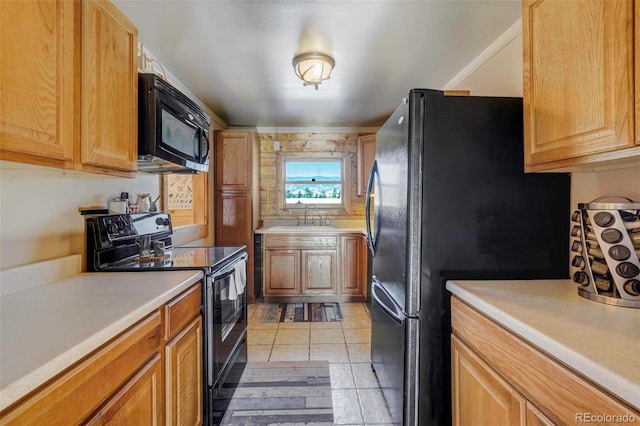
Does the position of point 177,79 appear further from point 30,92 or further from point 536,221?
point 536,221

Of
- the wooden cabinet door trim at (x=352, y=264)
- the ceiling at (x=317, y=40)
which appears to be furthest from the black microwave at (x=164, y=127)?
the wooden cabinet door trim at (x=352, y=264)

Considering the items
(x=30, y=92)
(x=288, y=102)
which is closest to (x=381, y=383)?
(x=30, y=92)

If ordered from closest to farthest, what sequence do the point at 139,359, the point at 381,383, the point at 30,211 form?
the point at 139,359 < the point at 30,211 < the point at 381,383

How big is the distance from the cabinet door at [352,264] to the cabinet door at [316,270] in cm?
13

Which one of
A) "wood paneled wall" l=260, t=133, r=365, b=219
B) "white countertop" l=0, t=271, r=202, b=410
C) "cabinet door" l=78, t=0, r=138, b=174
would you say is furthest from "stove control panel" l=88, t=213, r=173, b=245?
"wood paneled wall" l=260, t=133, r=365, b=219

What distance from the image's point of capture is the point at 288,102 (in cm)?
322

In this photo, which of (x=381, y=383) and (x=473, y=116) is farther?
(x=381, y=383)

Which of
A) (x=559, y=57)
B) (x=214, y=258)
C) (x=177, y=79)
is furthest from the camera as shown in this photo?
(x=177, y=79)

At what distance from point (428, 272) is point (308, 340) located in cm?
175

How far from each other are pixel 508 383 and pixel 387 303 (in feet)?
2.65

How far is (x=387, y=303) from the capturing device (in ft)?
5.54

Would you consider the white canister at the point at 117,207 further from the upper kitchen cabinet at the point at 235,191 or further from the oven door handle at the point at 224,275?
the upper kitchen cabinet at the point at 235,191

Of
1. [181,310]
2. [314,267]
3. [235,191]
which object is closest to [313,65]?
[181,310]

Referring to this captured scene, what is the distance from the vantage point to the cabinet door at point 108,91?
1174mm
